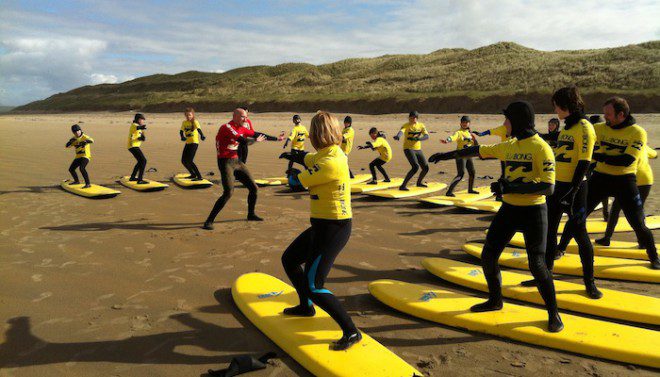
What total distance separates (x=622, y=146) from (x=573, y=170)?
1250mm

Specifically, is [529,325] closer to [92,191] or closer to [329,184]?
[329,184]

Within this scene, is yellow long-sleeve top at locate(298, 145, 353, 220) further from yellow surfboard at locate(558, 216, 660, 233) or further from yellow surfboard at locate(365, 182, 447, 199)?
yellow surfboard at locate(365, 182, 447, 199)

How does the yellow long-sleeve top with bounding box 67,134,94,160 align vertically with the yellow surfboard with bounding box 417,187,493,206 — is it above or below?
above

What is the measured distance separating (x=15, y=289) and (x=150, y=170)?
10.0 m

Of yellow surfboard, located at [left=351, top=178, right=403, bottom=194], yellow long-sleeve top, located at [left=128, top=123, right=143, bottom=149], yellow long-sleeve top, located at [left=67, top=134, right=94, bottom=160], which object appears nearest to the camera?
yellow surfboard, located at [left=351, top=178, right=403, bottom=194]

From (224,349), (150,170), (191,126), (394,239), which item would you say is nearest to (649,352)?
(224,349)

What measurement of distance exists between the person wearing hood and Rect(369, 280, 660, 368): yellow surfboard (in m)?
1.72

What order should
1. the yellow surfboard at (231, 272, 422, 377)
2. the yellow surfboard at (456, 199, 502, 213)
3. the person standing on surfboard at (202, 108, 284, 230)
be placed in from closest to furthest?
1. the yellow surfboard at (231, 272, 422, 377)
2. the person standing on surfboard at (202, 108, 284, 230)
3. the yellow surfboard at (456, 199, 502, 213)

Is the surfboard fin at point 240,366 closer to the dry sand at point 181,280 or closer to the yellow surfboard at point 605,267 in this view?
the dry sand at point 181,280

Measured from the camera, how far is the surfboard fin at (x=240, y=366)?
11.4 feet

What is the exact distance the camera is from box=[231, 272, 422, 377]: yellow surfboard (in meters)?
3.39

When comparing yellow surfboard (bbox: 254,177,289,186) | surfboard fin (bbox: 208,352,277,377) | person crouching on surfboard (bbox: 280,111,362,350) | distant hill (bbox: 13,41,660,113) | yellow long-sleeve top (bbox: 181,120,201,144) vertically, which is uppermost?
distant hill (bbox: 13,41,660,113)

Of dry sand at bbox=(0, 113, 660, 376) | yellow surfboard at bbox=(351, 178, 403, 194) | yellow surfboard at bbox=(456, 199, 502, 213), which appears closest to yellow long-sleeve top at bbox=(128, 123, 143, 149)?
dry sand at bbox=(0, 113, 660, 376)

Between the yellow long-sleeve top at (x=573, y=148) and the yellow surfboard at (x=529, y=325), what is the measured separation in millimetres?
1439
